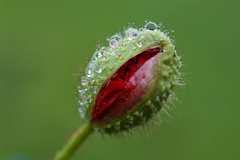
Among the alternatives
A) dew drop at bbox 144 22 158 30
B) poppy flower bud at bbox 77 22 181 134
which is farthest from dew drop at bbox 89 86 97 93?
dew drop at bbox 144 22 158 30

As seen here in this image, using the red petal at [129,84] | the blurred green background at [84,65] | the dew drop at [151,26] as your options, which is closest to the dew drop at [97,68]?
the red petal at [129,84]

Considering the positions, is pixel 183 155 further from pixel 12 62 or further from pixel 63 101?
pixel 12 62

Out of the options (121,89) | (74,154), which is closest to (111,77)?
(121,89)

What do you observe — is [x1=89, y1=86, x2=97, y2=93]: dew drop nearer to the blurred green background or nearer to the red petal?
the red petal

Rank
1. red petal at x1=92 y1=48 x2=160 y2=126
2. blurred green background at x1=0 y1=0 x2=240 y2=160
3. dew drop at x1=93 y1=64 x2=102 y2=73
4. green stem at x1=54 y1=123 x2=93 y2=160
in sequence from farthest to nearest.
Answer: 1. blurred green background at x1=0 y1=0 x2=240 y2=160
2. green stem at x1=54 y1=123 x2=93 y2=160
3. dew drop at x1=93 y1=64 x2=102 y2=73
4. red petal at x1=92 y1=48 x2=160 y2=126

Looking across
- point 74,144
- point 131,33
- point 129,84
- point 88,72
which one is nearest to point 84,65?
point 74,144

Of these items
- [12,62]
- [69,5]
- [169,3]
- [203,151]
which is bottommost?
[203,151]
